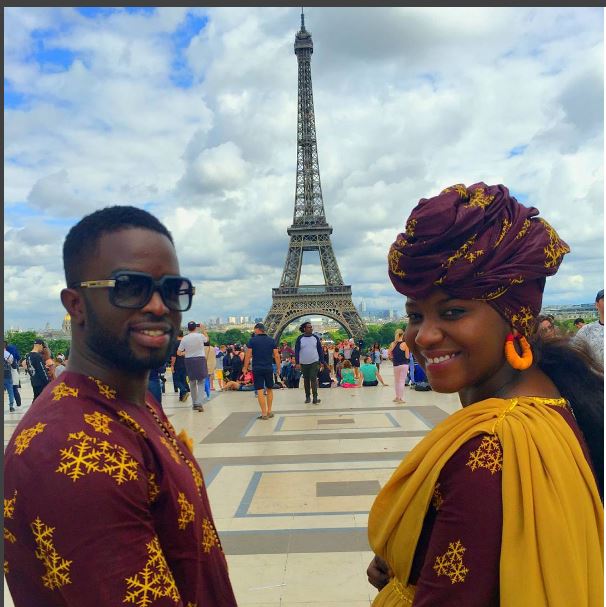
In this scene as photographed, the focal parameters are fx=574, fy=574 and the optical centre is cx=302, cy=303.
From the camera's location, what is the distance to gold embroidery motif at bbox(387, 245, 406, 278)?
1493 millimetres

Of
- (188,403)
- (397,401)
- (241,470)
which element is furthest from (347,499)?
(188,403)

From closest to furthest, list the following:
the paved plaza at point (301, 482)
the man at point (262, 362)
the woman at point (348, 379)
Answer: the paved plaza at point (301, 482), the man at point (262, 362), the woman at point (348, 379)

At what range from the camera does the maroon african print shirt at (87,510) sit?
1117 millimetres

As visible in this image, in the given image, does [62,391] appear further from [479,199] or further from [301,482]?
[301,482]

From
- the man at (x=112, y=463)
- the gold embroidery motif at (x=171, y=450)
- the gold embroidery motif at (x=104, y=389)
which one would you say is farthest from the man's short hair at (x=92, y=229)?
the gold embroidery motif at (x=171, y=450)

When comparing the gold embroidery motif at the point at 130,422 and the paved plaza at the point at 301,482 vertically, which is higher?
the gold embroidery motif at the point at 130,422

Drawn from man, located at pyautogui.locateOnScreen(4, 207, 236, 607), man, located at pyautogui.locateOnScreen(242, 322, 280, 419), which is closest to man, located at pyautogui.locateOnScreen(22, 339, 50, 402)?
man, located at pyautogui.locateOnScreen(242, 322, 280, 419)

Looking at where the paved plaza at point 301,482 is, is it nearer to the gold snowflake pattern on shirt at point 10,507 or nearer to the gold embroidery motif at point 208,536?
the gold embroidery motif at point 208,536

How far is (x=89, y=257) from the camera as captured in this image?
4.72 ft

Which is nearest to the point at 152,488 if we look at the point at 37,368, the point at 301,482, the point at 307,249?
the point at 301,482

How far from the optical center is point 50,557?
114cm

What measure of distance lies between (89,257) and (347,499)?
4.11m

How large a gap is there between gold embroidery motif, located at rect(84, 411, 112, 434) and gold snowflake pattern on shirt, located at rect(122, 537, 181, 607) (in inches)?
10.1

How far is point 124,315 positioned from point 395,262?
707 millimetres
